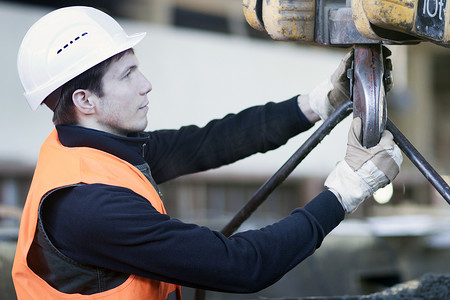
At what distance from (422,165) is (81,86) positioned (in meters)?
0.84

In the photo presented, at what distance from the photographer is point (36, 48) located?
157 centimetres

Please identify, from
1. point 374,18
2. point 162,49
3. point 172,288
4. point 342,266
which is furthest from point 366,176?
point 162,49

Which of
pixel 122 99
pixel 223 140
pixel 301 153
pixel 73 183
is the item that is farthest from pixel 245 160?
pixel 73 183

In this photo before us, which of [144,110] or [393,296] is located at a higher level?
[144,110]

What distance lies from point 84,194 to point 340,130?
6.23 meters

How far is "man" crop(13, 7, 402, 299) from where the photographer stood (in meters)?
1.35

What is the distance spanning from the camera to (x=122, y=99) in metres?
1.55

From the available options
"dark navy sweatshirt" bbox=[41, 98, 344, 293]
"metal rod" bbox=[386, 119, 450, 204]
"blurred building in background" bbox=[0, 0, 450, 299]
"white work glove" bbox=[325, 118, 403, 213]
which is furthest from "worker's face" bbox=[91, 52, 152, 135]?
"blurred building in background" bbox=[0, 0, 450, 299]

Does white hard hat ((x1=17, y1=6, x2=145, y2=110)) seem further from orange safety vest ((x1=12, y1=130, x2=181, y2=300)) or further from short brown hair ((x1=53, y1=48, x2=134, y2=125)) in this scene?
orange safety vest ((x1=12, y1=130, x2=181, y2=300))

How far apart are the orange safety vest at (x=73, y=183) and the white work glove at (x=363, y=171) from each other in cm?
44

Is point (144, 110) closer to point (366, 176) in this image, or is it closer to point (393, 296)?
point (366, 176)

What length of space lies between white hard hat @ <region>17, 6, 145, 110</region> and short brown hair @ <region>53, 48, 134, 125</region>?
0.08 feet

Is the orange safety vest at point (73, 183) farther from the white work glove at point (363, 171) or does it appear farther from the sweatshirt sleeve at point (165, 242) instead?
the white work glove at point (363, 171)

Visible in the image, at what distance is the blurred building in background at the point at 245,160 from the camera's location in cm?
388
